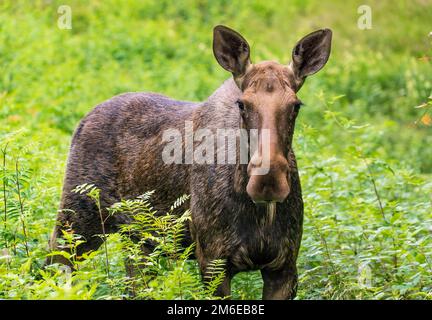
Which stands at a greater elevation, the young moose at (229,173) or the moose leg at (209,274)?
the young moose at (229,173)

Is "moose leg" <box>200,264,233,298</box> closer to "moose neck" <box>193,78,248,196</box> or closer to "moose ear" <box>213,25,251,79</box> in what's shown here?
"moose neck" <box>193,78,248,196</box>

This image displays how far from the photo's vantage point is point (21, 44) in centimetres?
1712

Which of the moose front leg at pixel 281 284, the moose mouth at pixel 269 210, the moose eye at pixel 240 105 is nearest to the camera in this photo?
the moose eye at pixel 240 105

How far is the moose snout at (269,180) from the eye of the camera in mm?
7004

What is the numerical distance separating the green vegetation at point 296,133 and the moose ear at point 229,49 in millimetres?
1336

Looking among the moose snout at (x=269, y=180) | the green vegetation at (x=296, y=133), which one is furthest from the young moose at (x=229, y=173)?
the green vegetation at (x=296, y=133)

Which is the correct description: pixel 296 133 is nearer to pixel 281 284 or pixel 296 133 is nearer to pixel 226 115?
pixel 226 115

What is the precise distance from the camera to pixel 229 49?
798 cm

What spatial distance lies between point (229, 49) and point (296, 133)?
98.1 inches

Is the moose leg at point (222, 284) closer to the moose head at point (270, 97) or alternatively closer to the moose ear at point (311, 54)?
the moose head at point (270, 97)

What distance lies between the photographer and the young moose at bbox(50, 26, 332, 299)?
7.36 meters

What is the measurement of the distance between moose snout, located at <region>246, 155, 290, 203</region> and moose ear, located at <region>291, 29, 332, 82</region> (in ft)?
3.75
